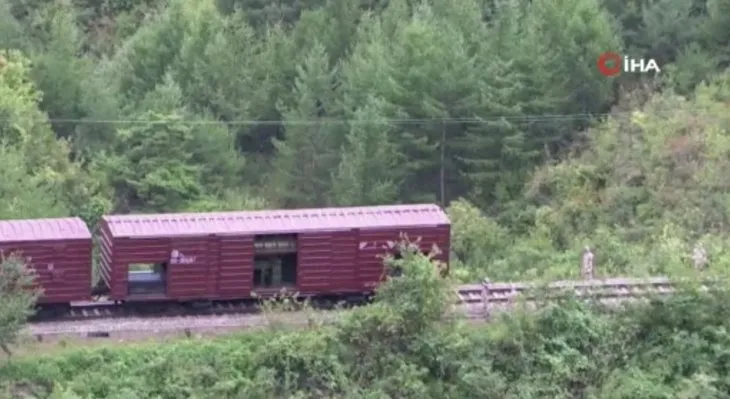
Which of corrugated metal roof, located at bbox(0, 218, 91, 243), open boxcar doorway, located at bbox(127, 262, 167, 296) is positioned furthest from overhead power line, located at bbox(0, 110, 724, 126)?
corrugated metal roof, located at bbox(0, 218, 91, 243)

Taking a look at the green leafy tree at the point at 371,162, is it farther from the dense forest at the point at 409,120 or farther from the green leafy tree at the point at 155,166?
the green leafy tree at the point at 155,166

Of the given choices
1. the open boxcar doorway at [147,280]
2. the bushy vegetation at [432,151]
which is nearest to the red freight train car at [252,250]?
the open boxcar doorway at [147,280]

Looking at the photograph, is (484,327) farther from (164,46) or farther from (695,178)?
(164,46)

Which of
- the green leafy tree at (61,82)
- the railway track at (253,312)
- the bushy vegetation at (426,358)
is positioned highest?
the green leafy tree at (61,82)

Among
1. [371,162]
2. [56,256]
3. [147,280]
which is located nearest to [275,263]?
[147,280]

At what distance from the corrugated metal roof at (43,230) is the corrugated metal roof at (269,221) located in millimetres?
714

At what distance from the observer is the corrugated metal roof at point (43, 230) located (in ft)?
86.8

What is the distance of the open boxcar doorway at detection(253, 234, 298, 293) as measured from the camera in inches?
1105

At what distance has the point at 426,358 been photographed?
26047 mm

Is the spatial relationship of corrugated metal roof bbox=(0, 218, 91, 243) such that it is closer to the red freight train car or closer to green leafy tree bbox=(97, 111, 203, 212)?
the red freight train car

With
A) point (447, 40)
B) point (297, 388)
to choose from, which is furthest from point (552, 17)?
point (297, 388)

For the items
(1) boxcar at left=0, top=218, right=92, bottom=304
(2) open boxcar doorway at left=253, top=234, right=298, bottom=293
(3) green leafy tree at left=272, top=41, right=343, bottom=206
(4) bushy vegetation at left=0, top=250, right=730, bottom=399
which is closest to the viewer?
(4) bushy vegetation at left=0, top=250, right=730, bottom=399

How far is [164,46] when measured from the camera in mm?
51938

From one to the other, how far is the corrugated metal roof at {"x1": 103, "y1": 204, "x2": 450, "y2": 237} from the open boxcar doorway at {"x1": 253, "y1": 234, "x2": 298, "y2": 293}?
0.95 ft
